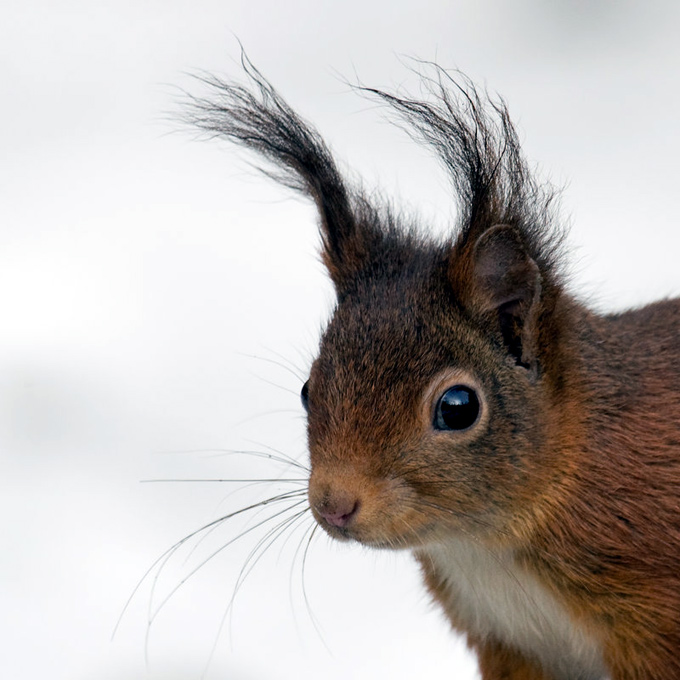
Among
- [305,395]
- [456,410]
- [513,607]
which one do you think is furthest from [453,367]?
[513,607]

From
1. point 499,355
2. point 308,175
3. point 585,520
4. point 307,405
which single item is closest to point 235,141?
point 308,175

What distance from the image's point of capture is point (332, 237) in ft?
6.80

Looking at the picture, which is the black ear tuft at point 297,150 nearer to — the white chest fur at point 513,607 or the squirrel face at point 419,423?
the squirrel face at point 419,423

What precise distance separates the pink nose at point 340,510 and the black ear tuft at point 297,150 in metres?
0.48

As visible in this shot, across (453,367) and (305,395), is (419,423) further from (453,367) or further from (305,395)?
(305,395)

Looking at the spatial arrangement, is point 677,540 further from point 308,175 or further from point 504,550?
point 308,175

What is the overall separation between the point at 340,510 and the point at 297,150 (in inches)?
26.9

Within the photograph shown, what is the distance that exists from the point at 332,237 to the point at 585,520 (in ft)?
2.16

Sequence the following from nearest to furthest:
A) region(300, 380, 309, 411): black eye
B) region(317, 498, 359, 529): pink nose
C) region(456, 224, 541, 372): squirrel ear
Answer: region(317, 498, 359, 529): pink nose → region(456, 224, 541, 372): squirrel ear → region(300, 380, 309, 411): black eye

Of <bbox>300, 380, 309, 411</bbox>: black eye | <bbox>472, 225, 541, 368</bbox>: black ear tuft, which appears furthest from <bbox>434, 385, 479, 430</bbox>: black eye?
<bbox>300, 380, 309, 411</bbox>: black eye

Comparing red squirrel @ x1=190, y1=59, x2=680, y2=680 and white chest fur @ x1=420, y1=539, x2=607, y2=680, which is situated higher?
red squirrel @ x1=190, y1=59, x2=680, y2=680

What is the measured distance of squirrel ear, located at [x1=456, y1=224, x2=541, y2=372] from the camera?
1.81m

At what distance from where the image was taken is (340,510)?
169cm

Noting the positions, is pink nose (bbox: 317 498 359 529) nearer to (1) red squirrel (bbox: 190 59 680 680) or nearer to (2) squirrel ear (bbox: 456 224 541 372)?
(1) red squirrel (bbox: 190 59 680 680)
